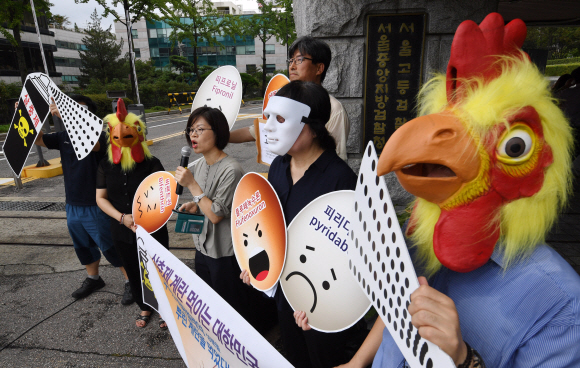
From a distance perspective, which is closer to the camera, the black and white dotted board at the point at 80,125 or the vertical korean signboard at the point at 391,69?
the black and white dotted board at the point at 80,125

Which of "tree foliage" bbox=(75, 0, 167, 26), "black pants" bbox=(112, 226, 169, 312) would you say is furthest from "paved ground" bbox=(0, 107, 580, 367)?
"tree foliage" bbox=(75, 0, 167, 26)

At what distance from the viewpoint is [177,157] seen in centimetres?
937

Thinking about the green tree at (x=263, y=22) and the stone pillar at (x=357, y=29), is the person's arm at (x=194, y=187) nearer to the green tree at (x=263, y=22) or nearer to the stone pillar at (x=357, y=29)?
the stone pillar at (x=357, y=29)

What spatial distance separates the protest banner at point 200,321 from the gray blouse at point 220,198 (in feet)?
1.45

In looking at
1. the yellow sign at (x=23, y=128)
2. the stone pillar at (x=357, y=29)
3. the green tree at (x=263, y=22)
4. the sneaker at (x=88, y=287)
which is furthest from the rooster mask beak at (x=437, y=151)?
the green tree at (x=263, y=22)

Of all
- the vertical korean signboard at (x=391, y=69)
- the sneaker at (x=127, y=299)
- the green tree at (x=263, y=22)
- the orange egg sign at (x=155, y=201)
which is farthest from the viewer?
the green tree at (x=263, y=22)

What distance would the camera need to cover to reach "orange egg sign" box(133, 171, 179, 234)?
86.7 inches

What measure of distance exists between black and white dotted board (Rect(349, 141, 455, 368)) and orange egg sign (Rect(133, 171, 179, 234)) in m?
1.49

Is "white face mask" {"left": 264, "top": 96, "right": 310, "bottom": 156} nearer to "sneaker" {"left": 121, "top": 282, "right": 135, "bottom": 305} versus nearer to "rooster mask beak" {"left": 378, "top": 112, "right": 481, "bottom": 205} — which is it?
"rooster mask beak" {"left": 378, "top": 112, "right": 481, "bottom": 205}

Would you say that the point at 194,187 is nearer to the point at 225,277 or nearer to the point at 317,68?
the point at 225,277

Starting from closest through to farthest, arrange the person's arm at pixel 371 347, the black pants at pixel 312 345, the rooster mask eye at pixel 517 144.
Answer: the rooster mask eye at pixel 517 144
the person's arm at pixel 371 347
the black pants at pixel 312 345

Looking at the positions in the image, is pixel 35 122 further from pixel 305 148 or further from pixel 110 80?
pixel 110 80

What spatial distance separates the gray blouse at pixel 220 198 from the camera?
6.91 feet

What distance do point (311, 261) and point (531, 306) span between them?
817 millimetres
